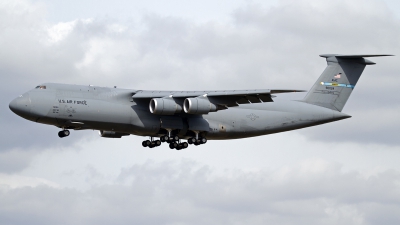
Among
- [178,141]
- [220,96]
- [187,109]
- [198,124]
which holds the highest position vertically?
[220,96]

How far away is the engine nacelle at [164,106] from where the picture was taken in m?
31.2

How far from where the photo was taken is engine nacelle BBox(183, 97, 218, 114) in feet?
103

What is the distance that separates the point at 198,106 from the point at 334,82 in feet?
24.1

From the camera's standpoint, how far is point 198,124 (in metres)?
33.2

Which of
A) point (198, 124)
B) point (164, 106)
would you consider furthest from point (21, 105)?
point (198, 124)

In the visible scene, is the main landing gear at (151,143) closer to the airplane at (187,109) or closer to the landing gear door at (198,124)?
the airplane at (187,109)

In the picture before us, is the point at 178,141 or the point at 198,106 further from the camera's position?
the point at 178,141

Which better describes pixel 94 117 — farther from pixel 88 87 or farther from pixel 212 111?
pixel 212 111

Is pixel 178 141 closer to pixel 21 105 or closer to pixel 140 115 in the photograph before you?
pixel 140 115

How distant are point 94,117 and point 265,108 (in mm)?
7225

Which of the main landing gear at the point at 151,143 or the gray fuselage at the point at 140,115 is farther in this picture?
the main landing gear at the point at 151,143

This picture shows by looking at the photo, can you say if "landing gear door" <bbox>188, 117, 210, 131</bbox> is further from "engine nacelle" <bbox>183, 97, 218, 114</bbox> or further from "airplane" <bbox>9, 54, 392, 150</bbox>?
"engine nacelle" <bbox>183, 97, 218, 114</bbox>

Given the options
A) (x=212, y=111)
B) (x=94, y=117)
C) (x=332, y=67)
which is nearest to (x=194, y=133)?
(x=212, y=111)

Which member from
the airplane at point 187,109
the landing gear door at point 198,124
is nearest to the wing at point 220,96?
the airplane at point 187,109
